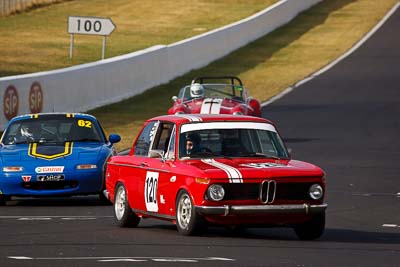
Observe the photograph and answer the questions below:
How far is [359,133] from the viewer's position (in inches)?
1195

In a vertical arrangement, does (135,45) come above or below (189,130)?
below

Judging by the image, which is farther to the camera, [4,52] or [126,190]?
[4,52]

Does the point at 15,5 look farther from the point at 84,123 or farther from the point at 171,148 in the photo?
the point at 171,148

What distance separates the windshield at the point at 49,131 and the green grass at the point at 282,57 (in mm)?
7223

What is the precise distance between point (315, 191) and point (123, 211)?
8.35 ft

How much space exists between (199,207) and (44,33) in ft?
141

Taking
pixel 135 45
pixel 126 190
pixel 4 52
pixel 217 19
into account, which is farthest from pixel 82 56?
pixel 126 190

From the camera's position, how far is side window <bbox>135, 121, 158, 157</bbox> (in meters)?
14.5

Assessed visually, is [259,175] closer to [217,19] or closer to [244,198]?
[244,198]

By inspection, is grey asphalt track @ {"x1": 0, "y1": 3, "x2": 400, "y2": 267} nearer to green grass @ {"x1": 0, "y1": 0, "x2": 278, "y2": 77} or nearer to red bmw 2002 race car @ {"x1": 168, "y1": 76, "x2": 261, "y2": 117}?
red bmw 2002 race car @ {"x1": 168, "y1": 76, "x2": 261, "y2": 117}

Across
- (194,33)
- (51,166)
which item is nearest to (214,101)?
(51,166)

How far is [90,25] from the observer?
133 feet

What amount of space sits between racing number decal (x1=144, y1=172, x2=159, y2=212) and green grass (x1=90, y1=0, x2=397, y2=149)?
12.6m

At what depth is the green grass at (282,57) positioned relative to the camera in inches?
1377
